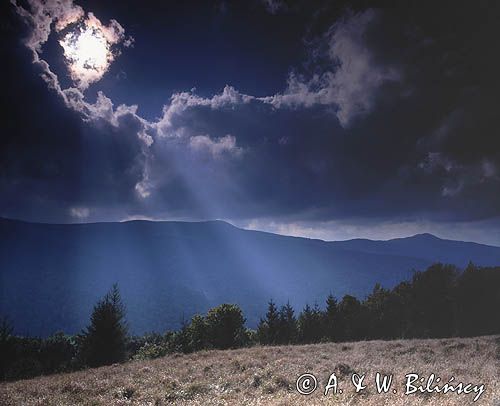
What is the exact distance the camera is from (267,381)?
43.9 feet

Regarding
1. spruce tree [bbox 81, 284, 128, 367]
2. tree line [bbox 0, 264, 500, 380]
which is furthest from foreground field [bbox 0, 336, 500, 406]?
tree line [bbox 0, 264, 500, 380]

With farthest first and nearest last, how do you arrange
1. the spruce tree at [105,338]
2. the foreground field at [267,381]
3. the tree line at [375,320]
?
the tree line at [375,320]
the spruce tree at [105,338]
the foreground field at [267,381]

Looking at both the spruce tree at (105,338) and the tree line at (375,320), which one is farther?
the tree line at (375,320)

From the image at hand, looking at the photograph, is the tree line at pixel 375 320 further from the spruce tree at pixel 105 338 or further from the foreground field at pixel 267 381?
the foreground field at pixel 267 381

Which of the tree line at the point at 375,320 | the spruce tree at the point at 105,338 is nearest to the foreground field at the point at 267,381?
the spruce tree at the point at 105,338

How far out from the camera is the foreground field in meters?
10.4

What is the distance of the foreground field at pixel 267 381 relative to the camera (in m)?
10.4

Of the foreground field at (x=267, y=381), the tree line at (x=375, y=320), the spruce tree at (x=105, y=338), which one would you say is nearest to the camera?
the foreground field at (x=267, y=381)

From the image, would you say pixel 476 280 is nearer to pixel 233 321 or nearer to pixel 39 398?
pixel 233 321

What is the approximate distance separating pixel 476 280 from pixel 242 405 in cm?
6235

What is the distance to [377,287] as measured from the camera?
74062 mm

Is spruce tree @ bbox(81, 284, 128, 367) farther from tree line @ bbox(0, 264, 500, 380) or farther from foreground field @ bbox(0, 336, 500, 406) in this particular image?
foreground field @ bbox(0, 336, 500, 406)

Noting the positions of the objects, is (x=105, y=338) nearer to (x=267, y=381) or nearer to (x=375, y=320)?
(x=267, y=381)

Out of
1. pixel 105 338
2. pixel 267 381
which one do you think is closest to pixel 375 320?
pixel 105 338
